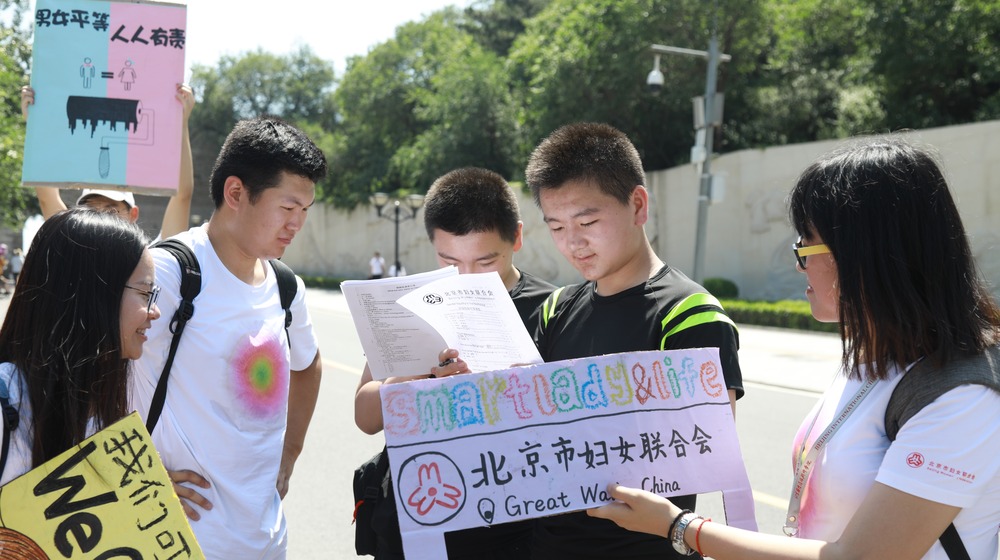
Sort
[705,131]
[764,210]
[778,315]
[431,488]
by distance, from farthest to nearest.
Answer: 1. [764,210]
2. [705,131]
3. [778,315]
4. [431,488]

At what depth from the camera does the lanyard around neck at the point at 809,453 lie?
1.77 m

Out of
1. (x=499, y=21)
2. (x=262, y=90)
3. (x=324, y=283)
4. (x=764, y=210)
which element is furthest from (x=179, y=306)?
(x=262, y=90)

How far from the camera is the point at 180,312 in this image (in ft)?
7.63

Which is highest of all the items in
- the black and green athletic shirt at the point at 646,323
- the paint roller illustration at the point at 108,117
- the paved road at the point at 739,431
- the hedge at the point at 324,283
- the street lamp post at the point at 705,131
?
the street lamp post at the point at 705,131

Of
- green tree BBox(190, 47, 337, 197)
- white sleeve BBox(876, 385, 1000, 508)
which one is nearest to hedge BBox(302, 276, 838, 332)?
white sleeve BBox(876, 385, 1000, 508)

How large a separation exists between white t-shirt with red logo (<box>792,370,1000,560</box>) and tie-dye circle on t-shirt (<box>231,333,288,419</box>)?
153 centimetres

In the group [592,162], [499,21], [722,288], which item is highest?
[499,21]

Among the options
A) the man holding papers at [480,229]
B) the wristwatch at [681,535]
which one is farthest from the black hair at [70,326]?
the wristwatch at [681,535]

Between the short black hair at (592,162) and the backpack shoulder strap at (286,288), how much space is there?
0.89 metres

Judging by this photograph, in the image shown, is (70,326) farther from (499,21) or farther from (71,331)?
(499,21)

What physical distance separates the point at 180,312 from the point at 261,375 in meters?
0.30

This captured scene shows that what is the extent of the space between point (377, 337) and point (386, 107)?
3719 cm

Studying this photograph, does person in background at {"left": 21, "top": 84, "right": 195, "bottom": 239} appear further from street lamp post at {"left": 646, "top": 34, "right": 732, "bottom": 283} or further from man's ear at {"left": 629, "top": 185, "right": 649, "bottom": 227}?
street lamp post at {"left": 646, "top": 34, "right": 732, "bottom": 283}

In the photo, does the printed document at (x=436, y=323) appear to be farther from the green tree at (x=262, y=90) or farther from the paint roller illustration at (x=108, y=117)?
the green tree at (x=262, y=90)
